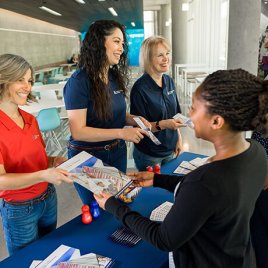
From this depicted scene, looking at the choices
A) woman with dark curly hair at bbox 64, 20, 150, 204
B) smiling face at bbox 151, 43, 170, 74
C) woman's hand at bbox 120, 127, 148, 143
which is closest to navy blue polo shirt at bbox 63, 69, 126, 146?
woman with dark curly hair at bbox 64, 20, 150, 204

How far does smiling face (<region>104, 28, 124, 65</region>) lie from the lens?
180 centimetres

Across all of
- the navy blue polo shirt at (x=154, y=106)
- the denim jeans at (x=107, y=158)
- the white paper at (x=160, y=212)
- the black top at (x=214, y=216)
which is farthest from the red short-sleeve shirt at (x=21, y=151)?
the navy blue polo shirt at (x=154, y=106)

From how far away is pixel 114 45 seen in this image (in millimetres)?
1810

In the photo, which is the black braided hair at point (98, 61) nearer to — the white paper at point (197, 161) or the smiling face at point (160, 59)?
the smiling face at point (160, 59)

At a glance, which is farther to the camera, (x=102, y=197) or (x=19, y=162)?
(x=19, y=162)

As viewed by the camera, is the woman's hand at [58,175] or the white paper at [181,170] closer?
the woman's hand at [58,175]

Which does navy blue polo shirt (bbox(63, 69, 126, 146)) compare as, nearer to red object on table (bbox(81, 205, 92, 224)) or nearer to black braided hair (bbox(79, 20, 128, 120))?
black braided hair (bbox(79, 20, 128, 120))

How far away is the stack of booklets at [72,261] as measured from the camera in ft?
3.88

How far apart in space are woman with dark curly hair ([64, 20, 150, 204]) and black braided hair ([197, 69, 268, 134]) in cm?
92

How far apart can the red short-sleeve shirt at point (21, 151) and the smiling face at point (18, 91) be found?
8cm

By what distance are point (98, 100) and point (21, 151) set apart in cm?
54

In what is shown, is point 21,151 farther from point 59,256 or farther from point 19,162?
point 59,256

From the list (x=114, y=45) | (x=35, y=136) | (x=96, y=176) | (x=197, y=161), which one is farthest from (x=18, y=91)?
(x=197, y=161)

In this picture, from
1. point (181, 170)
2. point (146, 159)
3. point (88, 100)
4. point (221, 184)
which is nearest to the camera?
point (221, 184)
